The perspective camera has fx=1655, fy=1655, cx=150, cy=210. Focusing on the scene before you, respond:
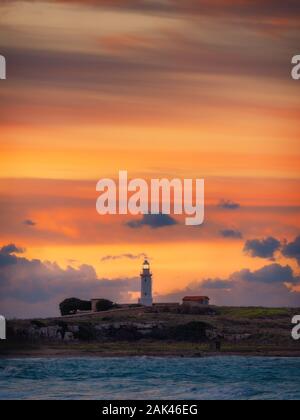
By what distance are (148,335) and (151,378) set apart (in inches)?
793

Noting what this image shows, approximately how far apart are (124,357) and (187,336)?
6.49m

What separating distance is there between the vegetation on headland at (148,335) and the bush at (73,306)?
6.76 feet

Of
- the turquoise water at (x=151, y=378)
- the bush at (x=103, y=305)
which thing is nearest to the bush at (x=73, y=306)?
the bush at (x=103, y=305)

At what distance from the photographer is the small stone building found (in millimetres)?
103812

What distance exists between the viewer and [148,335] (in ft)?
321

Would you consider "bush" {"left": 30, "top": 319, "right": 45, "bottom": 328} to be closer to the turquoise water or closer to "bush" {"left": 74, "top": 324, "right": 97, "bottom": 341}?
"bush" {"left": 74, "top": 324, "right": 97, "bottom": 341}

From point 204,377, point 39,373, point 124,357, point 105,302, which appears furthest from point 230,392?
point 105,302

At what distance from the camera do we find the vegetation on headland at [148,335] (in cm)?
9381

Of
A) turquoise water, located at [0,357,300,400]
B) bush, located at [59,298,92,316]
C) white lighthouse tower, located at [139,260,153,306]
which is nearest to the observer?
turquoise water, located at [0,357,300,400]

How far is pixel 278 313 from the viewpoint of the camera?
10612cm

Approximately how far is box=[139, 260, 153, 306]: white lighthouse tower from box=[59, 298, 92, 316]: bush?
512 cm

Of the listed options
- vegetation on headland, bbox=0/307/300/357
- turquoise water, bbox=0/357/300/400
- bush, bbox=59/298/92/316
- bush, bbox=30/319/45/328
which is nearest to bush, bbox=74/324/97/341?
vegetation on headland, bbox=0/307/300/357

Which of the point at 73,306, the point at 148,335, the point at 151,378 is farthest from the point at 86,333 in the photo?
the point at 151,378

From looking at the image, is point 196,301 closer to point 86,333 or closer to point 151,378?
point 86,333
